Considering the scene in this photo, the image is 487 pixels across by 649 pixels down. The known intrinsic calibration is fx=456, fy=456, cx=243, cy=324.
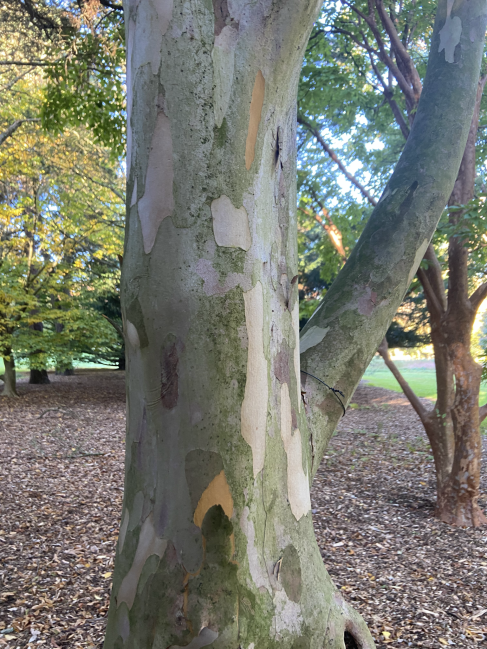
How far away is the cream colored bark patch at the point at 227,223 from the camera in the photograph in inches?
43.6

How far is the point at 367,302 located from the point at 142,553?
→ 39.0 inches

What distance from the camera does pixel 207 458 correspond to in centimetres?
106

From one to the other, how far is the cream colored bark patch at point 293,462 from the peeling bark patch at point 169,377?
287mm

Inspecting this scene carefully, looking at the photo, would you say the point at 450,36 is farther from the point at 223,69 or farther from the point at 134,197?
the point at 134,197

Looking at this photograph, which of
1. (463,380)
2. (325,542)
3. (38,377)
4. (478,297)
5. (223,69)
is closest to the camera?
(223,69)

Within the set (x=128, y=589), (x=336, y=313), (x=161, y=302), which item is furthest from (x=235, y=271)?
(x=128, y=589)

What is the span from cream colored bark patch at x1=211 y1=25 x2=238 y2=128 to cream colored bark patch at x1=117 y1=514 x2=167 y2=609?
1003mm

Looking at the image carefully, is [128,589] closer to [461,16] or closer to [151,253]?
[151,253]

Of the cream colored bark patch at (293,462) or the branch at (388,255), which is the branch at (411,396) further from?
the cream colored bark patch at (293,462)

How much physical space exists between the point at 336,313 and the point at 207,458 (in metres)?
0.70

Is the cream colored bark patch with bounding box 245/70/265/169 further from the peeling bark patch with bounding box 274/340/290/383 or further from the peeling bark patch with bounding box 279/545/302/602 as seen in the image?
the peeling bark patch with bounding box 279/545/302/602

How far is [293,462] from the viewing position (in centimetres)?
120

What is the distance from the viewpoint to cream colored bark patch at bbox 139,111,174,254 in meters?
1.11

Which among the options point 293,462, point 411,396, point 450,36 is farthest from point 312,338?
point 411,396
